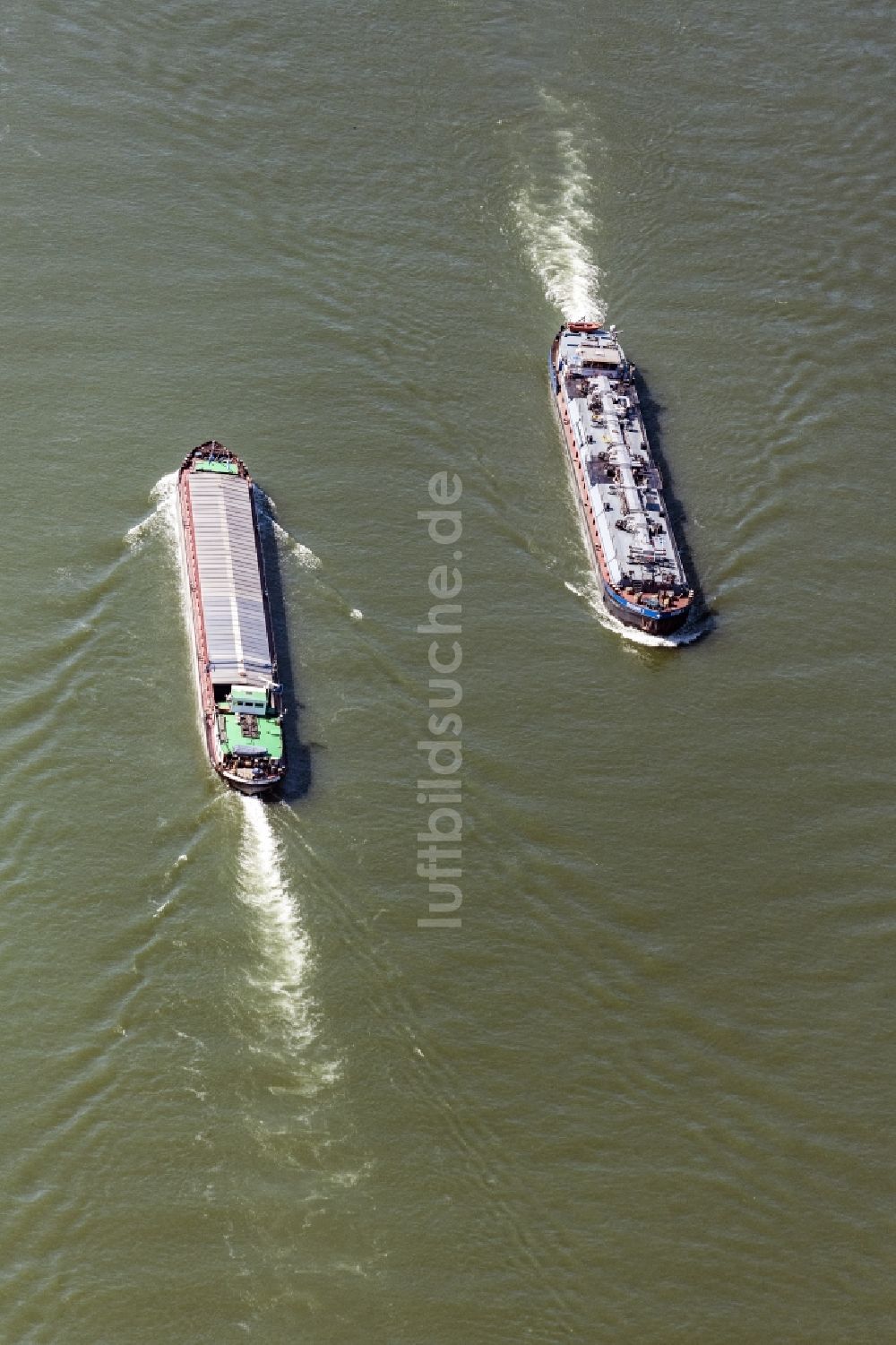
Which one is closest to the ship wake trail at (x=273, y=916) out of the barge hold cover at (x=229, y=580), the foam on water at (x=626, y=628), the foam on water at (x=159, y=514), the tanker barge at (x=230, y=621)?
the tanker barge at (x=230, y=621)

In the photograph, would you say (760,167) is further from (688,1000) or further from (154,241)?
(688,1000)

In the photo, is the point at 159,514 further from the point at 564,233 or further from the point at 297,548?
the point at 564,233

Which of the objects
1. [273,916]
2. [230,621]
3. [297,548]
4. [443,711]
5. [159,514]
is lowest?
[273,916]

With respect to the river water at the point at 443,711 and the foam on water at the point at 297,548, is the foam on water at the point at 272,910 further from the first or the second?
the foam on water at the point at 297,548

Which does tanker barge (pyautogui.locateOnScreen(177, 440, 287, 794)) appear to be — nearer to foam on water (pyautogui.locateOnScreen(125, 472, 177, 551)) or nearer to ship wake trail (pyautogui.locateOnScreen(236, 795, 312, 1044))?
foam on water (pyautogui.locateOnScreen(125, 472, 177, 551))

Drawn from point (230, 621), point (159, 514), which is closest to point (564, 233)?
point (159, 514)

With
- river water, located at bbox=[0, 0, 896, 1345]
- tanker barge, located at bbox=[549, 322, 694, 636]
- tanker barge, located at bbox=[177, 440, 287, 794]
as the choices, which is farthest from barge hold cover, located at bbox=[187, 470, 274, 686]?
tanker barge, located at bbox=[549, 322, 694, 636]
